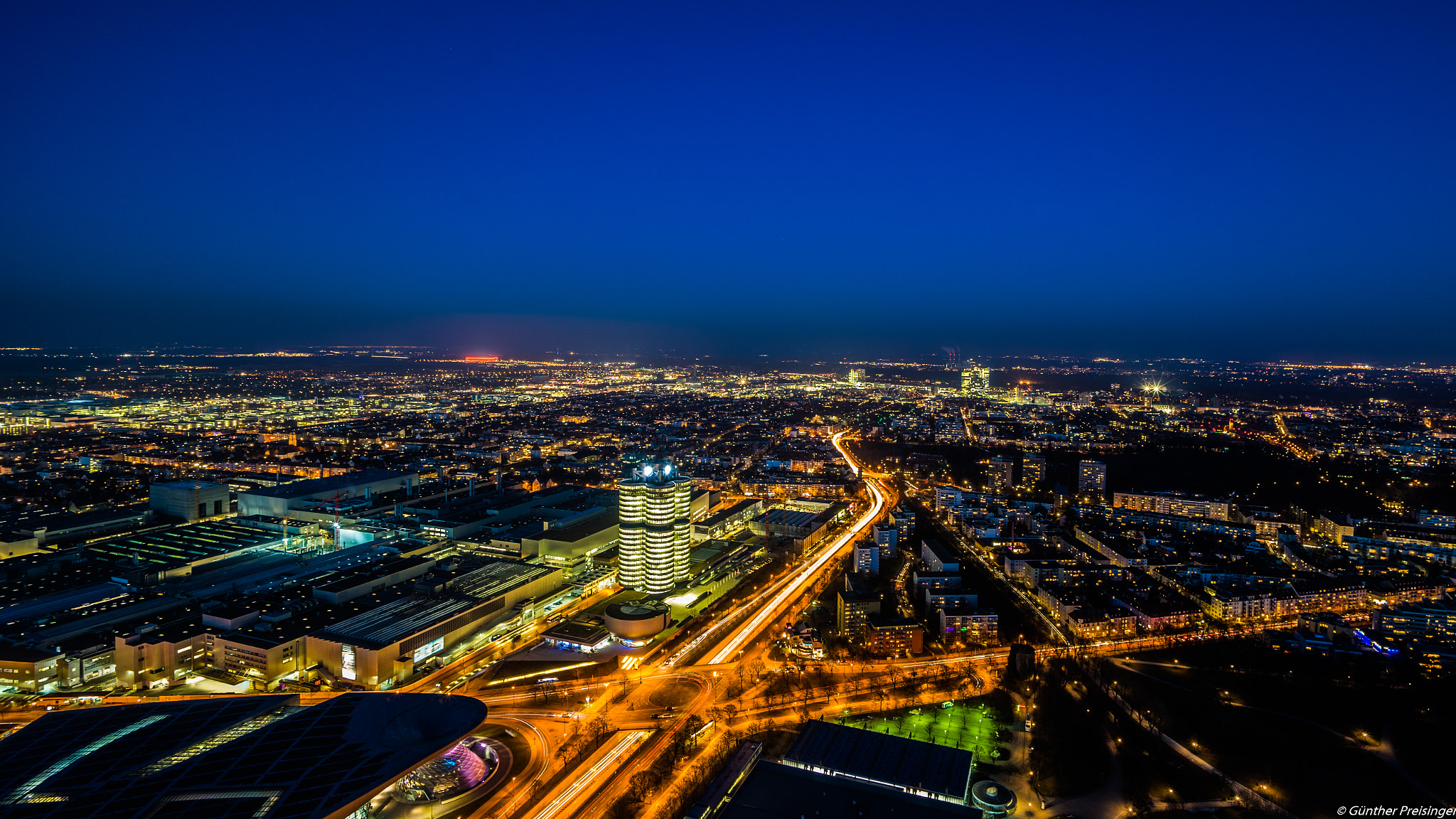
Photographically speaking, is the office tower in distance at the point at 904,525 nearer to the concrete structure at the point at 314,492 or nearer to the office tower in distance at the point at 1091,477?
the office tower in distance at the point at 1091,477

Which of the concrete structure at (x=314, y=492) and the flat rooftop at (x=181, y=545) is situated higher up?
the concrete structure at (x=314, y=492)

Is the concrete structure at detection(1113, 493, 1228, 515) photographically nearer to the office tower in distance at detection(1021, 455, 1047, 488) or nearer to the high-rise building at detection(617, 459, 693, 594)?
the office tower in distance at detection(1021, 455, 1047, 488)

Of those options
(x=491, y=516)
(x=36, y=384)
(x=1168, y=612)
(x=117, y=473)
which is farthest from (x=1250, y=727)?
(x=36, y=384)

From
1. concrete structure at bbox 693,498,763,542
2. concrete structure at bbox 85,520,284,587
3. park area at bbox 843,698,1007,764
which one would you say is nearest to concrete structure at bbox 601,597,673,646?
park area at bbox 843,698,1007,764

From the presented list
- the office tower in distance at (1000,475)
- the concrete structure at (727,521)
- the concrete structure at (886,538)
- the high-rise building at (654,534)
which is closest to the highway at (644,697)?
the high-rise building at (654,534)

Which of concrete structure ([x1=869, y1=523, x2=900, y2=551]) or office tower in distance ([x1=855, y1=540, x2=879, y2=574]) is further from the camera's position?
concrete structure ([x1=869, y1=523, x2=900, y2=551])

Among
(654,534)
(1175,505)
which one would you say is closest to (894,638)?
(654,534)

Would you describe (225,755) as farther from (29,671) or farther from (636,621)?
(636,621)
